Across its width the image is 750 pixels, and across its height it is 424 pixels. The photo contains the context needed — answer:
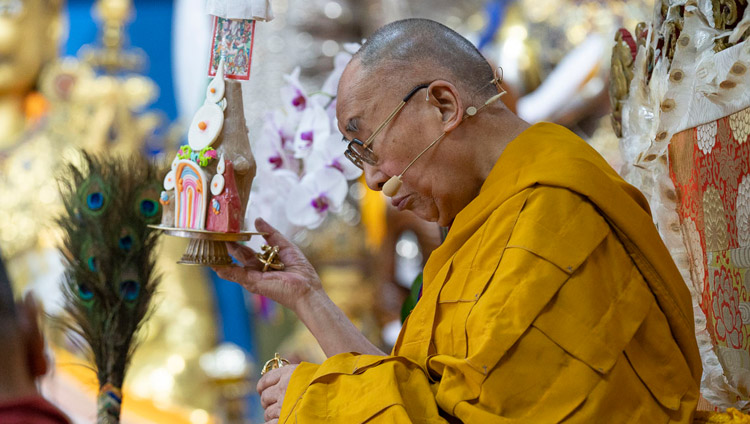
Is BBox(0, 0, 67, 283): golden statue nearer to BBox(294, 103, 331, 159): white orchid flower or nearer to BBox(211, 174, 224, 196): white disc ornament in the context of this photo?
BBox(294, 103, 331, 159): white orchid flower

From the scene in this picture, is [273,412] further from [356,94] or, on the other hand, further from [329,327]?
[356,94]

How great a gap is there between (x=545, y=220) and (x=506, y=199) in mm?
84

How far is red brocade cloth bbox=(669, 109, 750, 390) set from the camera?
1.40 meters

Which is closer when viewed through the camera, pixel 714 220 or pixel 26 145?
pixel 714 220

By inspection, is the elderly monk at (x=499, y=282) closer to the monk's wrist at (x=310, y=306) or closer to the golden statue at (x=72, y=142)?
the monk's wrist at (x=310, y=306)

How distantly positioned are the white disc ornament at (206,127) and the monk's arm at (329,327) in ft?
1.11

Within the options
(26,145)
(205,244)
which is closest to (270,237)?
(205,244)

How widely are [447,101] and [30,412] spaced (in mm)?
832

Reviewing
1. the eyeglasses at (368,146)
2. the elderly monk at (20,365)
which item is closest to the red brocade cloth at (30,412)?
the elderly monk at (20,365)

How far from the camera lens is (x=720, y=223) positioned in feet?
4.82

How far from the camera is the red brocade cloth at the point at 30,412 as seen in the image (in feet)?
4.30

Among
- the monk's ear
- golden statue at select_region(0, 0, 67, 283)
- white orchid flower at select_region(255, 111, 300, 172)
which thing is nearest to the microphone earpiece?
the monk's ear

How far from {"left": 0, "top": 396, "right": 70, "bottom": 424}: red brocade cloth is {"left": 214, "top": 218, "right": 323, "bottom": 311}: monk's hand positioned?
37cm

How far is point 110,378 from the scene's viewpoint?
5.96ft
